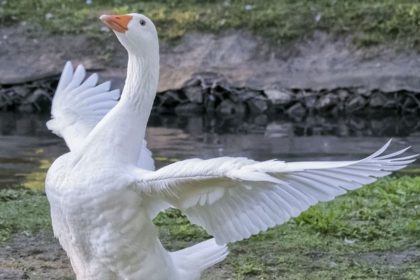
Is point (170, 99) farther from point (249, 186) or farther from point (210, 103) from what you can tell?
point (249, 186)

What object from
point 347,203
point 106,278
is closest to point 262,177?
point 106,278

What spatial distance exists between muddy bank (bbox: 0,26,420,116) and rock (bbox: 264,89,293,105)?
2 cm

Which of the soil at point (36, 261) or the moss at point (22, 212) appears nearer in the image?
the soil at point (36, 261)

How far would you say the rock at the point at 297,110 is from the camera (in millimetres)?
16562

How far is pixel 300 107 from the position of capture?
16672 millimetres

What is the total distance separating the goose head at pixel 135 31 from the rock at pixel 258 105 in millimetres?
11593

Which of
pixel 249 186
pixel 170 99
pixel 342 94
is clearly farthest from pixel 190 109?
pixel 249 186

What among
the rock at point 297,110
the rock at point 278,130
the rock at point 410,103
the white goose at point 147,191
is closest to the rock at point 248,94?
the rock at point 297,110

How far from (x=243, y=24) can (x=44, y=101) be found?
13.4 ft

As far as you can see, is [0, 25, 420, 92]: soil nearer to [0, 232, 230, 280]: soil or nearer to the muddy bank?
the muddy bank

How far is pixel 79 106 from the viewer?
614 centimetres

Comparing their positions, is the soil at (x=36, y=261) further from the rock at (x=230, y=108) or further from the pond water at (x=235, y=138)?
the rock at (x=230, y=108)

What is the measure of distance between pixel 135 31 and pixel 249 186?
1.11 m

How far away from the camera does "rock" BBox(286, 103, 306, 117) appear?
54.3 ft
